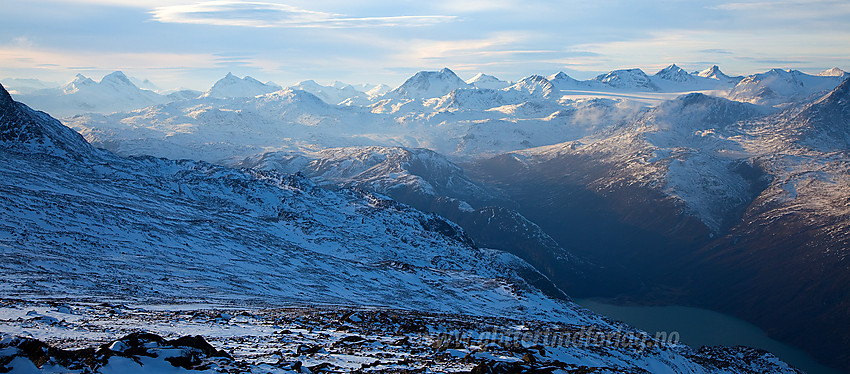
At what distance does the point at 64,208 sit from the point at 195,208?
52.3 meters

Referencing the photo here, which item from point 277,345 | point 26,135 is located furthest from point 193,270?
point 26,135

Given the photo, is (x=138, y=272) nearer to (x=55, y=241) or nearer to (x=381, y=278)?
(x=55, y=241)

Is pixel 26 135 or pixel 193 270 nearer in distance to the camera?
pixel 193 270

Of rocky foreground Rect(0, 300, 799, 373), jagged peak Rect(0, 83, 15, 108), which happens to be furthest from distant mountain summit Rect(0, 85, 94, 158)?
rocky foreground Rect(0, 300, 799, 373)

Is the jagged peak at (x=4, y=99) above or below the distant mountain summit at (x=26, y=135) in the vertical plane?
above

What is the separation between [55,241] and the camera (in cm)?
10631

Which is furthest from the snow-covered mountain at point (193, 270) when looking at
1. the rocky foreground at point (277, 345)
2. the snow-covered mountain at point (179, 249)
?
the snow-covered mountain at point (179, 249)

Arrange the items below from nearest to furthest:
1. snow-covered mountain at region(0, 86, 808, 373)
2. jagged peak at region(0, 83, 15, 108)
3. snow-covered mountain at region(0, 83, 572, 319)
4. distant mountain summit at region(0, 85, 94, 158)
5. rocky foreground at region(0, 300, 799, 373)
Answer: rocky foreground at region(0, 300, 799, 373)
snow-covered mountain at region(0, 86, 808, 373)
snow-covered mountain at region(0, 83, 572, 319)
distant mountain summit at region(0, 85, 94, 158)
jagged peak at region(0, 83, 15, 108)

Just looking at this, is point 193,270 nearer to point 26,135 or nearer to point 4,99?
point 26,135

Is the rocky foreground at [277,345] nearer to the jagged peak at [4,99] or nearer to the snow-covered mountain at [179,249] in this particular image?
the snow-covered mountain at [179,249]

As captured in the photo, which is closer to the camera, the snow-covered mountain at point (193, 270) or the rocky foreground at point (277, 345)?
the rocky foreground at point (277, 345)

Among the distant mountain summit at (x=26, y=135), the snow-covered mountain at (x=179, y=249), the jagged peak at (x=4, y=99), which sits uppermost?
the jagged peak at (x=4, y=99)

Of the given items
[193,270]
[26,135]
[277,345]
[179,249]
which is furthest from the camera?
[26,135]

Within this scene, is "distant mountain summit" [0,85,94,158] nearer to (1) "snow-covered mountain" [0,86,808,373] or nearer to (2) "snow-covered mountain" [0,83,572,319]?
(2) "snow-covered mountain" [0,83,572,319]
